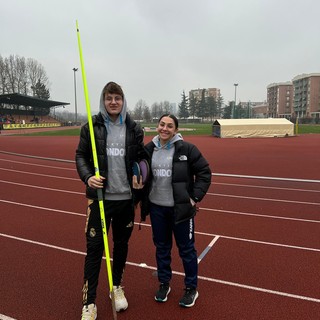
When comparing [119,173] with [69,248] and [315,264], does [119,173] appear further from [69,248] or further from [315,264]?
[315,264]

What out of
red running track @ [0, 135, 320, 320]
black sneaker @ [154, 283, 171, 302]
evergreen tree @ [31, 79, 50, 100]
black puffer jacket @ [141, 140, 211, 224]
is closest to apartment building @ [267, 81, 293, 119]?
evergreen tree @ [31, 79, 50, 100]

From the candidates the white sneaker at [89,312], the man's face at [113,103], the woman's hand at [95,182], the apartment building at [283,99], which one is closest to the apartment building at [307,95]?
the apartment building at [283,99]

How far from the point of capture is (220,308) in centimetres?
283

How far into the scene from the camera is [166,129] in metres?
2.81

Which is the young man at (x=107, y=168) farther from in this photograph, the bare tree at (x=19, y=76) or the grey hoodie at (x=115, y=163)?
the bare tree at (x=19, y=76)

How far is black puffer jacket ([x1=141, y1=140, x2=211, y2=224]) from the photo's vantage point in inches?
108

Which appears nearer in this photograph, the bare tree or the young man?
the young man

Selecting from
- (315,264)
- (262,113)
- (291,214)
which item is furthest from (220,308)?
(262,113)

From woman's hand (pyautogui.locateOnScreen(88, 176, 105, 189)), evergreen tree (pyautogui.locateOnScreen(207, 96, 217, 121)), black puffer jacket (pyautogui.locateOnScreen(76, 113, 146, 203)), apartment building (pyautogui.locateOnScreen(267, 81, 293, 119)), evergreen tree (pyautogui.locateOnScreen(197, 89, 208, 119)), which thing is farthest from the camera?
apartment building (pyautogui.locateOnScreen(267, 81, 293, 119))

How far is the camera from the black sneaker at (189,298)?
9.33ft

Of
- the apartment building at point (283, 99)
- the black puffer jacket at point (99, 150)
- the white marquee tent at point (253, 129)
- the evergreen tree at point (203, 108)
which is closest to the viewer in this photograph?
the black puffer jacket at point (99, 150)

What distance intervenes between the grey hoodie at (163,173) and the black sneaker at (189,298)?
2.92 ft

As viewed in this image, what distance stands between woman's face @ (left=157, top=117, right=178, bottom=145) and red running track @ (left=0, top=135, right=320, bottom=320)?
5.31 feet

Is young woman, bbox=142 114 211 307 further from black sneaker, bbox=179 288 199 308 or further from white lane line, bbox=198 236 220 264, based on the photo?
white lane line, bbox=198 236 220 264
